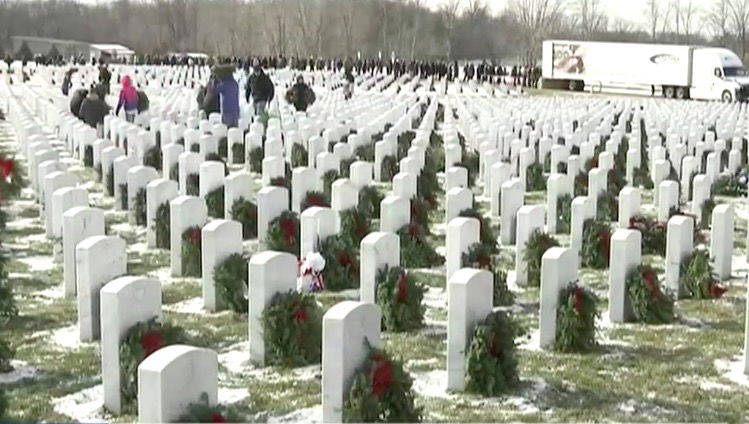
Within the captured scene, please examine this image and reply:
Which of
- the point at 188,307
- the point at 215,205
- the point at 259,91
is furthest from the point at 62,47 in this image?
the point at 188,307

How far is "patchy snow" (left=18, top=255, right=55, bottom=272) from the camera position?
981 cm

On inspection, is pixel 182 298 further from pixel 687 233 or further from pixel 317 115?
pixel 317 115

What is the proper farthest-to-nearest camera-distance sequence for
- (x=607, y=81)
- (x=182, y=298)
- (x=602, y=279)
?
(x=607, y=81)
(x=602, y=279)
(x=182, y=298)

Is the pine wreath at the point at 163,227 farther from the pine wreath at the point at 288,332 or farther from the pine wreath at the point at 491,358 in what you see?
the pine wreath at the point at 491,358

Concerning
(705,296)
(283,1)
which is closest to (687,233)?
(705,296)

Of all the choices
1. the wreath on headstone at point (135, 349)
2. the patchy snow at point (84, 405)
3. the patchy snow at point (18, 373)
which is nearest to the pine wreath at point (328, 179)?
the patchy snow at point (18, 373)

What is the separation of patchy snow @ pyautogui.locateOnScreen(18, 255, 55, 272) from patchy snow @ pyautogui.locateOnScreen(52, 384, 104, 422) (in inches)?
146

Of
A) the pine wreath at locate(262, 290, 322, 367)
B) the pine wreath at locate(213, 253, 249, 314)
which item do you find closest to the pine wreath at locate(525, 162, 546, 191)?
the pine wreath at locate(213, 253, 249, 314)

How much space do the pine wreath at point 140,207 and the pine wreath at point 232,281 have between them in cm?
379

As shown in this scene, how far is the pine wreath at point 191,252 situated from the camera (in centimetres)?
918

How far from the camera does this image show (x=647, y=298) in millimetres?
7930

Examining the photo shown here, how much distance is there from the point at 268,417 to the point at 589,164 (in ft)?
33.0

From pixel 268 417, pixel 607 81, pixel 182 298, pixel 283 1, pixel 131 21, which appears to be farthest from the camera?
pixel 131 21

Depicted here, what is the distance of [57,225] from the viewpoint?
1005 cm
